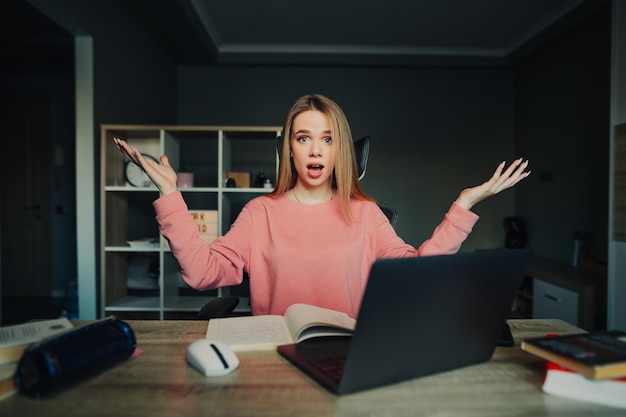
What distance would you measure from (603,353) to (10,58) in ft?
18.6

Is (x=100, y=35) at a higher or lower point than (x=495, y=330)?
higher

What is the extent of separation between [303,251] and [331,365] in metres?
0.74

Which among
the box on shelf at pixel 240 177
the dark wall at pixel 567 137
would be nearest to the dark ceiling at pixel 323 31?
the dark wall at pixel 567 137

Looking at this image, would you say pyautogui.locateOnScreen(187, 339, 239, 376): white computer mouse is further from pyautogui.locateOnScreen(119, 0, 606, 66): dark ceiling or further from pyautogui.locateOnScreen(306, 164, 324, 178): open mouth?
pyautogui.locateOnScreen(119, 0, 606, 66): dark ceiling

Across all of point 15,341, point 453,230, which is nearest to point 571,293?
point 453,230

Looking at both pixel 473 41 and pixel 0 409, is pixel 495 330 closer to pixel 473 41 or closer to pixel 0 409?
pixel 0 409

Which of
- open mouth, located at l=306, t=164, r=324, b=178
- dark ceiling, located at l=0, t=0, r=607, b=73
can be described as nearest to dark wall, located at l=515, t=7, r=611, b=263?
dark ceiling, located at l=0, t=0, r=607, b=73

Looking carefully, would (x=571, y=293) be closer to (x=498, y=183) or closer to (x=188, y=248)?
(x=498, y=183)

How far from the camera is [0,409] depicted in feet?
2.32

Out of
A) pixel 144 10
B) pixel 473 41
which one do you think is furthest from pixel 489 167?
pixel 144 10

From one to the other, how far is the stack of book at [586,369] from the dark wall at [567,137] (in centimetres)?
324

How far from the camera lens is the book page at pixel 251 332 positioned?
0.98 m

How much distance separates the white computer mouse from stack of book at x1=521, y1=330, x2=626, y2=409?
540 mm

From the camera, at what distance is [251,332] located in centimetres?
106
